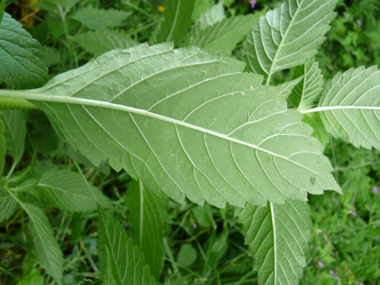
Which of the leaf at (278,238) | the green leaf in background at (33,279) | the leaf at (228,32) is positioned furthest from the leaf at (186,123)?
the green leaf in background at (33,279)

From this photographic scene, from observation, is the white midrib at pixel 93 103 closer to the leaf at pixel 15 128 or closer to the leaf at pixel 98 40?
the leaf at pixel 15 128

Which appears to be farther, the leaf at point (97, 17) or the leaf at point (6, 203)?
the leaf at point (97, 17)

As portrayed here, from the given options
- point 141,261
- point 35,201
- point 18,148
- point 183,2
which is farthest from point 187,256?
point 183,2

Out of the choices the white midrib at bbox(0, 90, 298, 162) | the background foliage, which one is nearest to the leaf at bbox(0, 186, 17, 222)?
the background foliage

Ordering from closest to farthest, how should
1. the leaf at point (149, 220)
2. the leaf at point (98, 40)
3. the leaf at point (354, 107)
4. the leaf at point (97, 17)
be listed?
1. the leaf at point (354, 107)
2. the leaf at point (149, 220)
3. the leaf at point (98, 40)
4. the leaf at point (97, 17)

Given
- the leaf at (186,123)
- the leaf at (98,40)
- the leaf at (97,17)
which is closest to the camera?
the leaf at (186,123)

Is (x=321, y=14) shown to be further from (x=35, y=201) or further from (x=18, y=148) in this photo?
(x=35, y=201)

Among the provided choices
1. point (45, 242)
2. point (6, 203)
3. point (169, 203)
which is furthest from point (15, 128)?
point (169, 203)
